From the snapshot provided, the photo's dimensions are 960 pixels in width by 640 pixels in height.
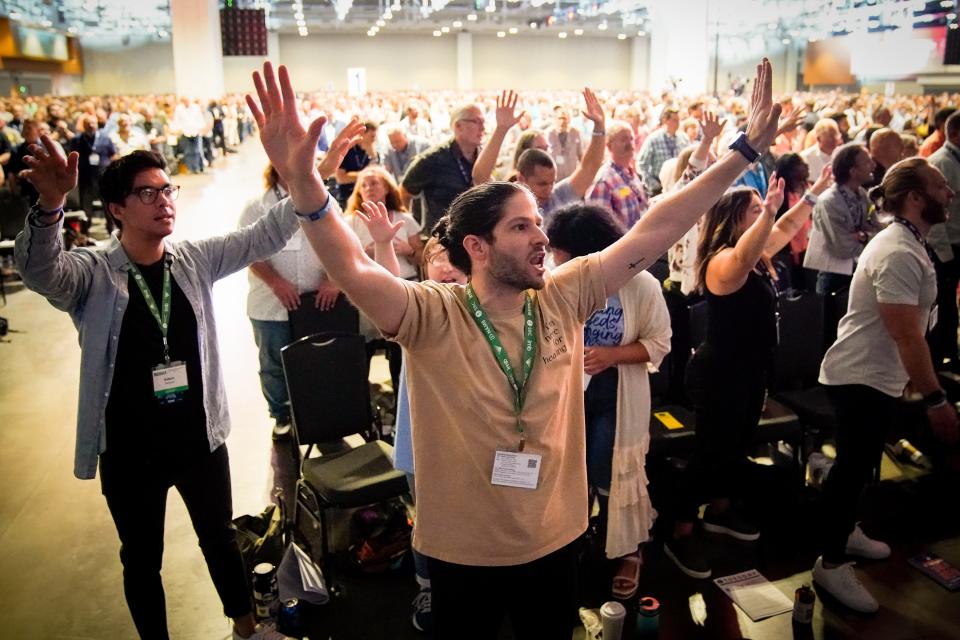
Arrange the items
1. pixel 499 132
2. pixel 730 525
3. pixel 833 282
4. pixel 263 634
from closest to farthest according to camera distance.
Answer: pixel 263 634
pixel 730 525
pixel 499 132
pixel 833 282

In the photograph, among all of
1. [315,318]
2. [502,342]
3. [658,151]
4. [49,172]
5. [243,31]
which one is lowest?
[315,318]

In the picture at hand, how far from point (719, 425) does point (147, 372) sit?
2144 mm

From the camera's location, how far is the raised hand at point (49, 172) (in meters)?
1.80

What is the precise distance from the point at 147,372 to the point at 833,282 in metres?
4.07

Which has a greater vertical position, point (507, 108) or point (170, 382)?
point (507, 108)

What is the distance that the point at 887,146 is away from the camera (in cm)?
559

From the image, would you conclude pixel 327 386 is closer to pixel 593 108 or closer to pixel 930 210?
pixel 593 108

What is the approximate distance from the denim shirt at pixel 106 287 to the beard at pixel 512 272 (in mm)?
983

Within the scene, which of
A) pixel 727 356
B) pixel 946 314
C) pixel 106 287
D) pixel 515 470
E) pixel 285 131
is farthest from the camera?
pixel 946 314

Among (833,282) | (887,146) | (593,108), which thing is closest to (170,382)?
(593,108)

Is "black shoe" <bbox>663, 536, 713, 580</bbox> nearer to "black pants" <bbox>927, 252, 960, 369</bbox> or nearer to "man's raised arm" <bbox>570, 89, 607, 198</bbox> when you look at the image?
"man's raised arm" <bbox>570, 89, 607, 198</bbox>

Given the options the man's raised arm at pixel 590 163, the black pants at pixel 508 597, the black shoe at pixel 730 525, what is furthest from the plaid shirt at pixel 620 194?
the black pants at pixel 508 597

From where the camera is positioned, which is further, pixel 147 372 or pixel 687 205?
pixel 147 372

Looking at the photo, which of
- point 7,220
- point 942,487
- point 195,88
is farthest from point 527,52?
point 942,487
